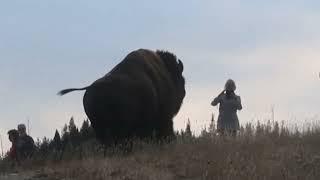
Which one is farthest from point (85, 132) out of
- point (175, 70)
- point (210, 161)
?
point (210, 161)

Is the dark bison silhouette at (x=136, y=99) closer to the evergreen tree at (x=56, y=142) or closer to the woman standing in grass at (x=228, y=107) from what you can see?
the woman standing in grass at (x=228, y=107)

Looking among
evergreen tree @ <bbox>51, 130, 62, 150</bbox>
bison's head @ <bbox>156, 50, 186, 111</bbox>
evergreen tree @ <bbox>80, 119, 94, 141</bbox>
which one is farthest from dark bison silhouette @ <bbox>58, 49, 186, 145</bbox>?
evergreen tree @ <bbox>80, 119, 94, 141</bbox>

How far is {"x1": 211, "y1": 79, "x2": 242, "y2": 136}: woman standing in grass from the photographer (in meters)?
18.4

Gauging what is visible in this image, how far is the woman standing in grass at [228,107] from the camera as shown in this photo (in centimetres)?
1839

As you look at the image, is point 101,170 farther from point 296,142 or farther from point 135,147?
point 296,142

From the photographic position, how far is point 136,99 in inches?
639

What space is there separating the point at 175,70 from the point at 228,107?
1401mm

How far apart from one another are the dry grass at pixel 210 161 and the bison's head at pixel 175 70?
7.02 ft

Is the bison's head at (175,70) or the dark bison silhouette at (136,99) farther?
the bison's head at (175,70)

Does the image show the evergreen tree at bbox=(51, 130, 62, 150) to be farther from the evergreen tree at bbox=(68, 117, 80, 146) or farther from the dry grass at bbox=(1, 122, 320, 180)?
the dry grass at bbox=(1, 122, 320, 180)

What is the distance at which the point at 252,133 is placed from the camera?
17.0 metres

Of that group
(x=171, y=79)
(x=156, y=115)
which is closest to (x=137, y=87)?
(x=156, y=115)

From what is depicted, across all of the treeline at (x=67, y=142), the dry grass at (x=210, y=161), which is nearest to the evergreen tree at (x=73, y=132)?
the treeline at (x=67, y=142)

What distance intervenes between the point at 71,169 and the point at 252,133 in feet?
14.4
